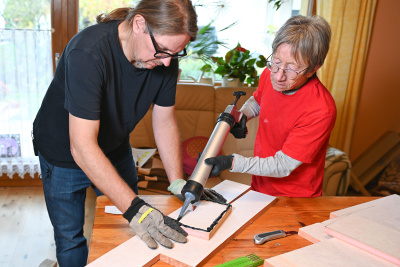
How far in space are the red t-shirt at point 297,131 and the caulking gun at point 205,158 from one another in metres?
0.19

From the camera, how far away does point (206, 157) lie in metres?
1.42

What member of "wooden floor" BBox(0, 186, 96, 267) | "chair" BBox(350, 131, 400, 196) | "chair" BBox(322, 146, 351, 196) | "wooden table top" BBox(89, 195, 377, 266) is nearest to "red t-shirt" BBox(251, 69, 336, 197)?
"wooden table top" BBox(89, 195, 377, 266)

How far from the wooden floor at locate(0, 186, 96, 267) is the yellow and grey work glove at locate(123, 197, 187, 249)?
168cm

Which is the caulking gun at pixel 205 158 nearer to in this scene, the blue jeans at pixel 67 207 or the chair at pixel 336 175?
the blue jeans at pixel 67 207

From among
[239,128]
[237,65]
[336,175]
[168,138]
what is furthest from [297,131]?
[237,65]

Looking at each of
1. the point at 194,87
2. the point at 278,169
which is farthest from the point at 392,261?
the point at 194,87

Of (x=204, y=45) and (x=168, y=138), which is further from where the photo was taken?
→ (x=204, y=45)

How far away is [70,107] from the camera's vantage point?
1.32 m

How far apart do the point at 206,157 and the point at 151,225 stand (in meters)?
0.33

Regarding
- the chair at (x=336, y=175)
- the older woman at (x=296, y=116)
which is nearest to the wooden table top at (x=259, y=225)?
the older woman at (x=296, y=116)

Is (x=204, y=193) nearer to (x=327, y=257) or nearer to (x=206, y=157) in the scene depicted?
(x=206, y=157)

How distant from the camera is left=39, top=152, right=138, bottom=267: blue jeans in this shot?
1.65 metres

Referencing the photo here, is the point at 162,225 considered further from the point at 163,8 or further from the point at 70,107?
the point at 163,8

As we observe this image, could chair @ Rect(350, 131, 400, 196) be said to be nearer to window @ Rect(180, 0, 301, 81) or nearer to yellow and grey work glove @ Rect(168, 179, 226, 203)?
window @ Rect(180, 0, 301, 81)
